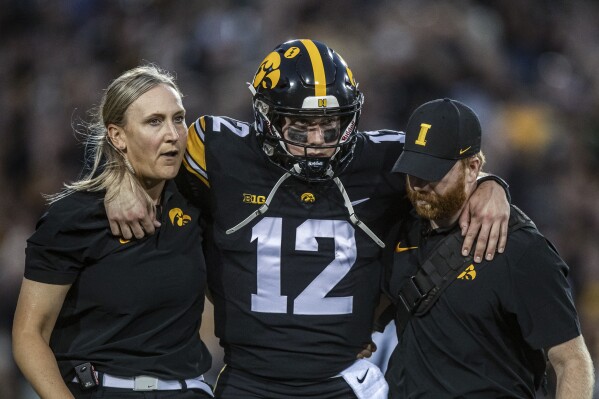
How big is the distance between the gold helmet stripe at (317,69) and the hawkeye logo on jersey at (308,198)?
421mm

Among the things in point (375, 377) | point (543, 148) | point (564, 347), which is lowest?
point (543, 148)

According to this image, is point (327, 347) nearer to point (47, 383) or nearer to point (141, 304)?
point (141, 304)

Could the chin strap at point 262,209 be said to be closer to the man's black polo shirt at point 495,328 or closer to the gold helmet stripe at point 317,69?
the gold helmet stripe at point 317,69

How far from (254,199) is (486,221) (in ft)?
3.12

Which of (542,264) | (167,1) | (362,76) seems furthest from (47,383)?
(167,1)

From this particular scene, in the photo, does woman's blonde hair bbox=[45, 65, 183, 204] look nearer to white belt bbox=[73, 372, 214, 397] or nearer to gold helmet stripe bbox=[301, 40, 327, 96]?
gold helmet stripe bbox=[301, 40, 327, 96]

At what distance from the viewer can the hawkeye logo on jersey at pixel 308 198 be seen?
3.91m

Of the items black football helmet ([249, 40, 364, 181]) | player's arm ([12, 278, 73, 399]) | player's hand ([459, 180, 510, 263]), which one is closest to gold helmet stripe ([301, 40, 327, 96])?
black football helmet ([249, 40, 364, 181])

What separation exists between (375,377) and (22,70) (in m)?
6.18

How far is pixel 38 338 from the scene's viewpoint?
3438 mm

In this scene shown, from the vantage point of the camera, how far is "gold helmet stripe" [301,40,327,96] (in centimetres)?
380

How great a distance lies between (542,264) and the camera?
3439 millimetres

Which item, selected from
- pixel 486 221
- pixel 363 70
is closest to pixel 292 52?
pixel 486 221

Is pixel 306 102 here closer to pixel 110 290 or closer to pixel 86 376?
pixel 110 290
